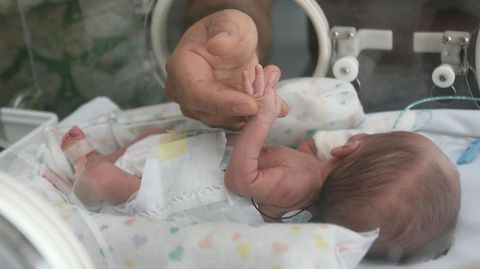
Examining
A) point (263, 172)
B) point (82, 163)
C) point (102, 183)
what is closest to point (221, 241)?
point (263, 172)

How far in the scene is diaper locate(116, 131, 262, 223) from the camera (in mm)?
871

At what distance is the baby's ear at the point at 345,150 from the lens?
2.95 ft

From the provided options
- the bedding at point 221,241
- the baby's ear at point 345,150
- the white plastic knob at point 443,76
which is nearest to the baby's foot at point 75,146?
the bedding at point 221,241

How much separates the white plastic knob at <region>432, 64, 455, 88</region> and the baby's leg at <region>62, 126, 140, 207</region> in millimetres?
520

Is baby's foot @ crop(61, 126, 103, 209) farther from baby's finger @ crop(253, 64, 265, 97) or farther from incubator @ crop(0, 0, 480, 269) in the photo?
baby's finger @ crop(253, 64, 265, 97)

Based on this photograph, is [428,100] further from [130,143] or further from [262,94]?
[130,143]

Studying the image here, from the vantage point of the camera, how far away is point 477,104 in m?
1.01

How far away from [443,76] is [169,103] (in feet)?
1.50

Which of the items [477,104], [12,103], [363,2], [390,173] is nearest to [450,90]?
[477,104]

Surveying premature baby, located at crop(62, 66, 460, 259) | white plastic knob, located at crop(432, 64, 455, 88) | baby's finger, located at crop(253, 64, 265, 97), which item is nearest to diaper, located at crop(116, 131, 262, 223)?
premature baby, located at crop(62, 66, 460, 259)

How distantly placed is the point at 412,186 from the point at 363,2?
0.41 m

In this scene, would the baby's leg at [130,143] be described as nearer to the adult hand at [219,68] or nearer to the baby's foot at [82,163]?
the baby's foot at [82,163]

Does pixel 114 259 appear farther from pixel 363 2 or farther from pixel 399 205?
pixel 363 2

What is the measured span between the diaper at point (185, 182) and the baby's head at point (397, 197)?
0.39 feet
